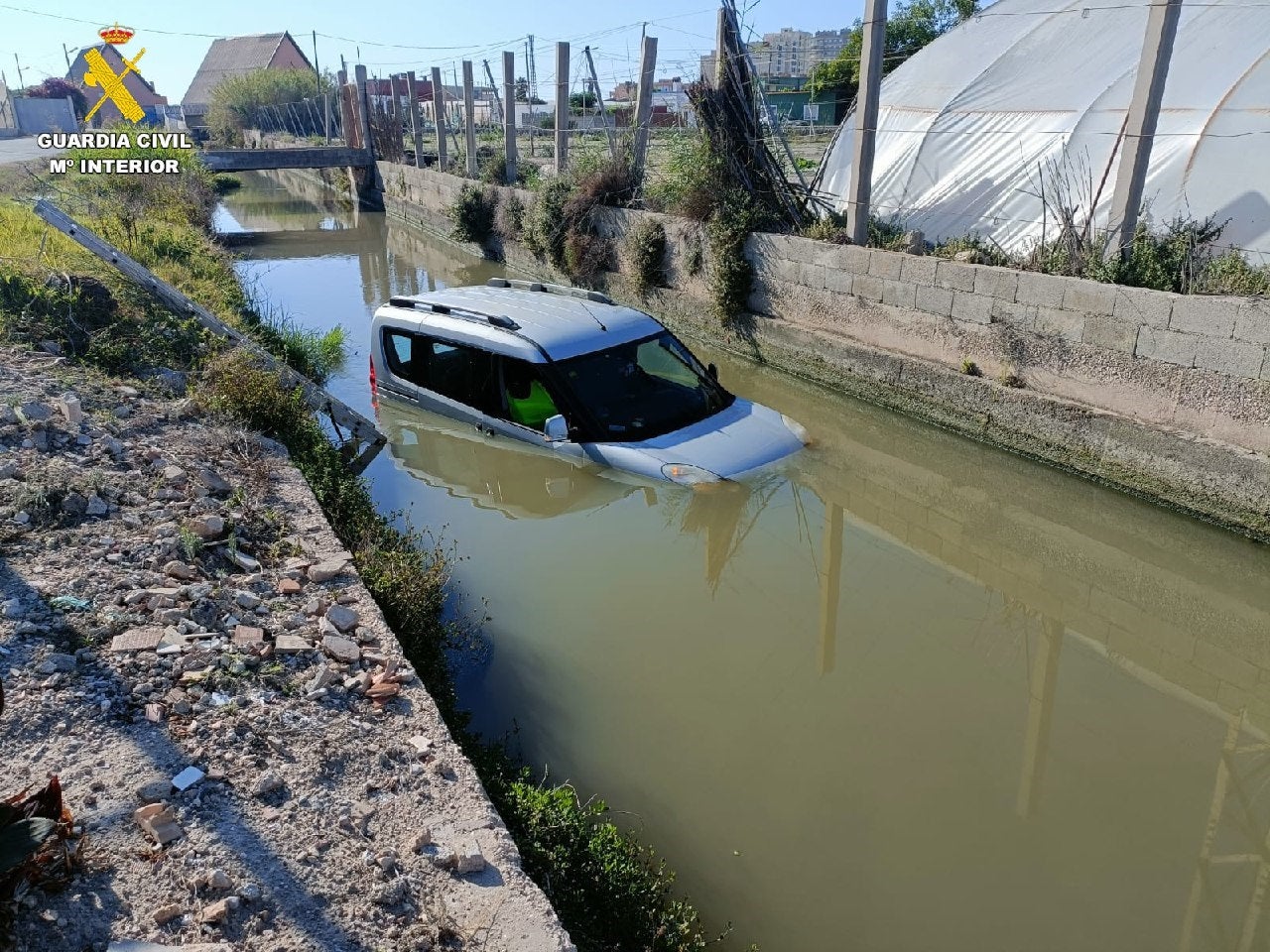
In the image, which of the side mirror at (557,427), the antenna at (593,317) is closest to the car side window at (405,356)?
the antenna at (593,317)

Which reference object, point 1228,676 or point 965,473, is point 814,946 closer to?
point 1228,676

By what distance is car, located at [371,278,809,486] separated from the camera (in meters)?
7.52

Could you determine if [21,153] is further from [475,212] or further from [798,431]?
[798,431]

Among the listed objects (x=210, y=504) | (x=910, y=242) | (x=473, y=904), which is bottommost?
(x=473, y=904)

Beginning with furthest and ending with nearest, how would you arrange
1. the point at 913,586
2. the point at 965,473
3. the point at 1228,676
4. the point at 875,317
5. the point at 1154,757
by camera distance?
the point at 875,317 < the point at 965,473 < the point at 913,586 < the point at 1228,676 < the point at 1154,757

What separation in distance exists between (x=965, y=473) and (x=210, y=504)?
6377 mm

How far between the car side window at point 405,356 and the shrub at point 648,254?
5.35 m

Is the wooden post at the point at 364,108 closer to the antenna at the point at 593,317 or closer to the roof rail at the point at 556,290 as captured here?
the roof rail at the point at 556,290

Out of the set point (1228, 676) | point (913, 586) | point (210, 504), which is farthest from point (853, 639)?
point (210, 504)

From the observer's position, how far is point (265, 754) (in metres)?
3.70

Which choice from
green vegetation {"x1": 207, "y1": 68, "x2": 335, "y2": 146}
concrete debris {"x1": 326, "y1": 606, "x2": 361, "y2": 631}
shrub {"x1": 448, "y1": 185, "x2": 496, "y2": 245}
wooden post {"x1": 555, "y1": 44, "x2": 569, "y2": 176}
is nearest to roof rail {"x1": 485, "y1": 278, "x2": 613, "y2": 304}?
concrete debris {"x1": 326, "y1": 606, "x2": 361, "y2": 631}

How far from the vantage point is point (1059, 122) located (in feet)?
36.1

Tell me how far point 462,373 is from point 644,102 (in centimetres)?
807

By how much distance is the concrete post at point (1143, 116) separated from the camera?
296 inches
